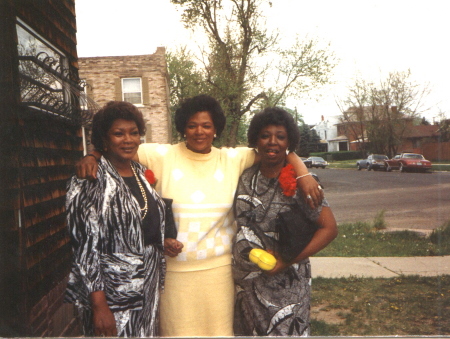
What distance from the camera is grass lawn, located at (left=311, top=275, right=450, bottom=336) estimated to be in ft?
10.7

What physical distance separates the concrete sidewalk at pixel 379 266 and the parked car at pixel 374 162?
1.74 meters

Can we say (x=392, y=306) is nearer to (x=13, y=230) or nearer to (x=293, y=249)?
(x=293, y=249)

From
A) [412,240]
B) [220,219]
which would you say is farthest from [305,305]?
[412,240]

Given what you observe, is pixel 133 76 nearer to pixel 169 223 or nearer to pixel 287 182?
pixel 169 223

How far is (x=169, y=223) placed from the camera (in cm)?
199

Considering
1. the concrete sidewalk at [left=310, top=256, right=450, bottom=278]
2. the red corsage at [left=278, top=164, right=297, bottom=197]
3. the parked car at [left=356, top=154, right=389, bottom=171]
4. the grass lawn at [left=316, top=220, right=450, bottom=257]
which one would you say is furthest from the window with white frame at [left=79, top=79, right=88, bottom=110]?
the grass lawn at [left=316, top=220, right=450, bottom=257]

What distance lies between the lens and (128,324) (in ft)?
6.10

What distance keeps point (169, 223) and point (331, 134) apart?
168cm

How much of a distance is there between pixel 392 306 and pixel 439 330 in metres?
0.50

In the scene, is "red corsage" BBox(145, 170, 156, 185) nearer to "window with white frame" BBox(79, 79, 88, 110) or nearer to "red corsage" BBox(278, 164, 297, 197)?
"red corsage" BBox(278, 164, 297, 197)

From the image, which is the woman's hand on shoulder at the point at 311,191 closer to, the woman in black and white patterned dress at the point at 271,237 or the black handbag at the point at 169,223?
the woman in black and white patterned dress at the point at 271,237

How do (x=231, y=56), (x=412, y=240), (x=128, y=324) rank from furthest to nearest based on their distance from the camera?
1. (x=412, y=240)
2. (x=231, y=56)
3. (x=128, y=324)

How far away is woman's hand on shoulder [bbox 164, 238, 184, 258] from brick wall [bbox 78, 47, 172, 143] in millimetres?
774

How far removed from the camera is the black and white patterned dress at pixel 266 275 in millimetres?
2055
